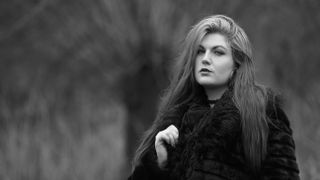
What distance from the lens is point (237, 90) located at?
440cm

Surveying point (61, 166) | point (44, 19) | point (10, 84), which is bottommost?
point (61, 166)

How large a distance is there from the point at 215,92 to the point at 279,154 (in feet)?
1.60

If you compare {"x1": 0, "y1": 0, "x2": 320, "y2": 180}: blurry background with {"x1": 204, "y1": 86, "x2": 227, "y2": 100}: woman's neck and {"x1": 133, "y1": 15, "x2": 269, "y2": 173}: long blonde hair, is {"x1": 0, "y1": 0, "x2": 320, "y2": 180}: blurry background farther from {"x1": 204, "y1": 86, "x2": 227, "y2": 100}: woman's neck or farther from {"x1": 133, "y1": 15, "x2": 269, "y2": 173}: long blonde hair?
{"x1": 204, "y1": 86, "x2": 227, "y2": 100}: woman's neck

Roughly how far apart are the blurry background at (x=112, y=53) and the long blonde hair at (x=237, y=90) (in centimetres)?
580

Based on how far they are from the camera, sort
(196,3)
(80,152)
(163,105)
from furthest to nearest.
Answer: (80,152) < (196,3) < (163,105)

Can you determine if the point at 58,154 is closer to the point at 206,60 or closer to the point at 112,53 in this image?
the point at 112,53

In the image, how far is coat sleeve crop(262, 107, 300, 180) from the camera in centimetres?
421

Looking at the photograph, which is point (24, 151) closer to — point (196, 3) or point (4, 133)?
point (4, 133)

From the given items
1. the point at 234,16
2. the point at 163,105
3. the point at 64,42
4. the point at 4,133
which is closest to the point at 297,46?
the point at 234,16

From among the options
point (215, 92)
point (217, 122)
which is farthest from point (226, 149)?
point (215, 92)

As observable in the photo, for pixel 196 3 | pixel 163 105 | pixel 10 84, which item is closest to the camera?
pixel 163 105

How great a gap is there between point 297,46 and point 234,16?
961 mm

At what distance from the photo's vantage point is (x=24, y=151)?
1107cm

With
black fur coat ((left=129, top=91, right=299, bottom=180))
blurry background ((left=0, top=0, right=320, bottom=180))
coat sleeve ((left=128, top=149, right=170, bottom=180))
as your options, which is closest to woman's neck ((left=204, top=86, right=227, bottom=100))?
black fur coat ((left=129, top=91, right=299, bottom=180))
